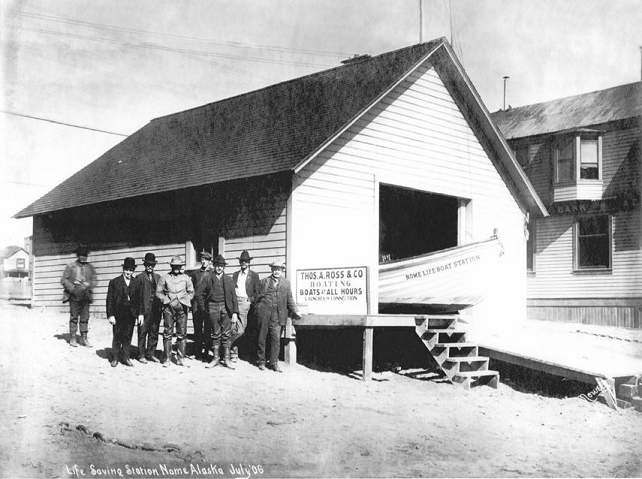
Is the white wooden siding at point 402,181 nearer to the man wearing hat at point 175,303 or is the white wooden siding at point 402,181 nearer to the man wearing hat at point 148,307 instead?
the man wearing hat at point 175,303

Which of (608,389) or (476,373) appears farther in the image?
(476,373)

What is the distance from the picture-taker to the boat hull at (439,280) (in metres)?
13.7

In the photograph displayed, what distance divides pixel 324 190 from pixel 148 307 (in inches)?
158

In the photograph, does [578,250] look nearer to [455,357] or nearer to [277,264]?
[455,357]

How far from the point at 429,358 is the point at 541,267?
1384 centimetres

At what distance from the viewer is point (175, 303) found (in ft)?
40.0

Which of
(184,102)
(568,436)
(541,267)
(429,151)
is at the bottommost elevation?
(568,436)

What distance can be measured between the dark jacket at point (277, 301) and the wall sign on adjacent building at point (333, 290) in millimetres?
390

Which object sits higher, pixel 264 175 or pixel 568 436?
pixel 264 175

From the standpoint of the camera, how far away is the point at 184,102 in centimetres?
1869

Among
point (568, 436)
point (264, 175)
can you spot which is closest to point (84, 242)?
point (264, 175)

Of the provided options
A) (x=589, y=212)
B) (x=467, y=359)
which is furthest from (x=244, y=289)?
(x=589, y=212)

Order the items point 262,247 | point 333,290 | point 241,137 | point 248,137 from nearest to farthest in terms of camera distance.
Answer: point 333,290, point 262,247, point 248,137, point 241,137

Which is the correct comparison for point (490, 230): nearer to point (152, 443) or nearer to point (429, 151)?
point (429, 151)
